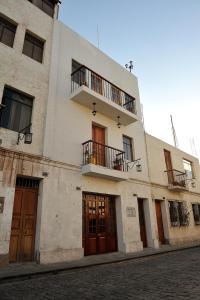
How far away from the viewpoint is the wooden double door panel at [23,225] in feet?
25.1

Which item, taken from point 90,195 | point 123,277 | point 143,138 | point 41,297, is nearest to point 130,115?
point 143,138

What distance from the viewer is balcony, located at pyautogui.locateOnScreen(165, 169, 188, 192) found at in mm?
15914

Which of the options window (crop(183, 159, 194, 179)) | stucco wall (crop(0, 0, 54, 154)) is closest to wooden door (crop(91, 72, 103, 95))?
stucco wall (crop(0, 0, 54, 154))

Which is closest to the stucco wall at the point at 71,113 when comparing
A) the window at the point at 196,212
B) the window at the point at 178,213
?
the window at the point at 178,213

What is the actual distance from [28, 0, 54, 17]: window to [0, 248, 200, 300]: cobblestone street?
1255cm

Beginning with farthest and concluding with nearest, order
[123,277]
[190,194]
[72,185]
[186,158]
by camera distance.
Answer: [186,158], [190,194], [72,185], [123,277]

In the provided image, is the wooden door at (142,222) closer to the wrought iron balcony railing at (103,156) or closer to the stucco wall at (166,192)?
the stucco wall at (166,192)

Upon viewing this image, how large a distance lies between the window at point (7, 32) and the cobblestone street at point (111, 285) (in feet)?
30.3

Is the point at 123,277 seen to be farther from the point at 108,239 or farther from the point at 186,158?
the point at 186,158

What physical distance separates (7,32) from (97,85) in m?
5.32

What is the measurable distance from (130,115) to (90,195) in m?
5.23

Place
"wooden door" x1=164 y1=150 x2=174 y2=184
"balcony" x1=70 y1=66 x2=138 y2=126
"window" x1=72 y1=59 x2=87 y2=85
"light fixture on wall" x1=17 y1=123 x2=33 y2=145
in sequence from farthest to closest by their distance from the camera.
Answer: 1. "wooden door" x1=164 y1=150 x2=174 y2=184
2. "window" x1=72 y1=59 x2=87 y2=85
3. "balcony" x1=70 y1=66 x2=138 y2=126
4. "light fixture on wall" x1=17 y1=123 x2=33 y2=145

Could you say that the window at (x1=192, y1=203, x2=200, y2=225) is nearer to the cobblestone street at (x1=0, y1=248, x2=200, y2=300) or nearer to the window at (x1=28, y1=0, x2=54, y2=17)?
the cobblestone street at (x1=0, y1=248, x2=200, y2=300)

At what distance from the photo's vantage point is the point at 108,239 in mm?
10836
